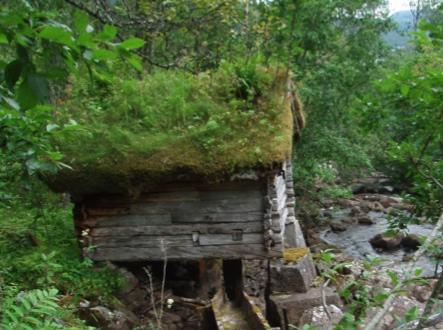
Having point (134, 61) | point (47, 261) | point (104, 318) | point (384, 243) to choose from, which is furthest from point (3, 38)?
point (384, 243)

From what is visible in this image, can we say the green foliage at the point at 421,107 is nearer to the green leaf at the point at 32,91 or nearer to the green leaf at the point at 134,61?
the green leaf at the point at 134,61

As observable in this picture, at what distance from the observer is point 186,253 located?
248 inches

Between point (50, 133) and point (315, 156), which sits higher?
point (50, 133)

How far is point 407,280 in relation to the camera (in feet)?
6.45

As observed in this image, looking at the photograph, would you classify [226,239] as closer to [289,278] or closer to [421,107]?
[289,278]

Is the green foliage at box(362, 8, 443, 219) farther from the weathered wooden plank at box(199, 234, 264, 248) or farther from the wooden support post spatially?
the wooden support post

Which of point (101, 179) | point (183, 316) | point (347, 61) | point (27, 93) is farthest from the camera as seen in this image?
point (347, 61)

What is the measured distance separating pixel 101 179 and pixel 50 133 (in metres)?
2.81

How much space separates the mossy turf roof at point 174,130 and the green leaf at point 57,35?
4493 millimetres

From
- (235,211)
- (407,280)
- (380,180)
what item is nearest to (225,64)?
(235,211)

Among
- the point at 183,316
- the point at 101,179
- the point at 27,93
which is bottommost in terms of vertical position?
the point at 183,316

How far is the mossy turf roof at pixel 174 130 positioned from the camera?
5.75m

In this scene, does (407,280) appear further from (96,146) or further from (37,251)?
(37,251)

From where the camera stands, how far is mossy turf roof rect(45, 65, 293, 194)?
575 centimetres
